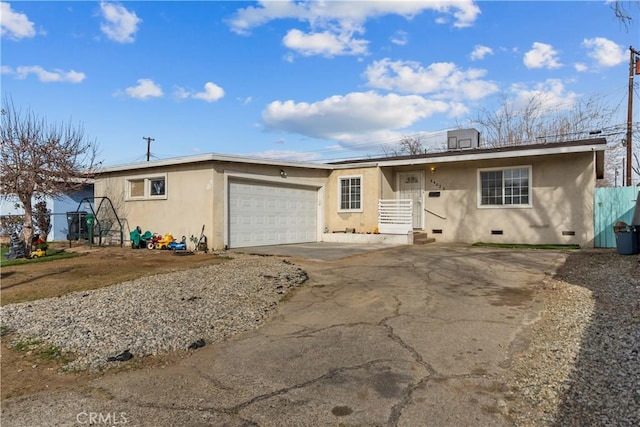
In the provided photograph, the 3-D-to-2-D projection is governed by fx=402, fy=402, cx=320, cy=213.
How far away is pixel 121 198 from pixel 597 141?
16594 millimetres

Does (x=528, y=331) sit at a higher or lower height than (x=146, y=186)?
lower

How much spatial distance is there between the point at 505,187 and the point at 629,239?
4521 millimetres

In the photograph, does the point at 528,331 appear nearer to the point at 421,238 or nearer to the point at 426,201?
the point at 421,238

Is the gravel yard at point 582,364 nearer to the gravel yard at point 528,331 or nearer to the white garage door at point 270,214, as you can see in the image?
the gravel yard at point 528,331

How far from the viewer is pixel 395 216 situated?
15.2m

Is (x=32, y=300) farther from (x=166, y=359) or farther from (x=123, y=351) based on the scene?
(x=166, y=359)

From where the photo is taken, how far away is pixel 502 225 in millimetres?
14430

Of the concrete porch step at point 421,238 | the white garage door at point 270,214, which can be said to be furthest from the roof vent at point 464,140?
the white garage door at point 270,214

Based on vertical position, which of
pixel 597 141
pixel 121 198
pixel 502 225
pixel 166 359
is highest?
pixel 597 141

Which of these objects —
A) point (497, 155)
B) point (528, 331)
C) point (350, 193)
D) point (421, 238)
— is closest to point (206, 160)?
point (350, 193)

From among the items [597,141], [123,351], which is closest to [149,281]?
[123,351]

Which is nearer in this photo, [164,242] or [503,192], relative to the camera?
[164,242]

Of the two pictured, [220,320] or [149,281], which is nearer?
[220,320]

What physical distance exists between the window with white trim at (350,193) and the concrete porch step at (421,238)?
2.53 meters
